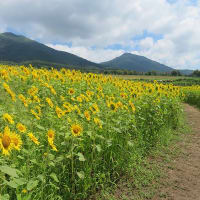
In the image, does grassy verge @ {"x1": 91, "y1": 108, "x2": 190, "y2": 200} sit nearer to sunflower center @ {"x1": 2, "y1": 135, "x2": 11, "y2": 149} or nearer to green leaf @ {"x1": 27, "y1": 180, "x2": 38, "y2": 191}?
green leaf @ {"x1": 27, "y1": 180, "x2": 38, "y2": 191}

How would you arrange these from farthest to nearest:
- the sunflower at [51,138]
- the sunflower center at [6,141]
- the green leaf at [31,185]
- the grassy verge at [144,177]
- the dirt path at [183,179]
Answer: the dirt path at [183,179] < the grassy verge at [144,177] < the sunflower at [51,138] < the green leaf at [31,185] < the sunflower center at [6,141]

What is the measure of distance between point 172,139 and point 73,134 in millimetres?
4630

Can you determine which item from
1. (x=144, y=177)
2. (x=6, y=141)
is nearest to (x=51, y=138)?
(x=6, y=141)

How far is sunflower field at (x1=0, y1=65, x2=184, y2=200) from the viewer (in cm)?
227

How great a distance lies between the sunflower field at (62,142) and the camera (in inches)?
89.4

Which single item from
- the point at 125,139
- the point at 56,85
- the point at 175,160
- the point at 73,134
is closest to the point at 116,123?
the point at 125,139

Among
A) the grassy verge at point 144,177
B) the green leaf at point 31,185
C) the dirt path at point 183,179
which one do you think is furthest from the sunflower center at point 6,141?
the dirt path at point 183,179

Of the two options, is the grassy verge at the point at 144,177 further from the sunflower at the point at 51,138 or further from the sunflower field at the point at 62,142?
the sunflower at the point at 51,138

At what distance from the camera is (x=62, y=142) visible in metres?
2.74

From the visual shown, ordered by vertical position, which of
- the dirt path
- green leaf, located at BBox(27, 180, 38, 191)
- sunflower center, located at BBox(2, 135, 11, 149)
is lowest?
the dirt path

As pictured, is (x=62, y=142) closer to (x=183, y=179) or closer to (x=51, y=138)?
(x=51, y=138)

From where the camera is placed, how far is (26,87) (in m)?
5.59

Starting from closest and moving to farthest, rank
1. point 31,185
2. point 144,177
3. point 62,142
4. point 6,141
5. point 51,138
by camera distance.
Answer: point 6,141 < point 31,185 < point 51,138 < point 62,142 < point 144,177

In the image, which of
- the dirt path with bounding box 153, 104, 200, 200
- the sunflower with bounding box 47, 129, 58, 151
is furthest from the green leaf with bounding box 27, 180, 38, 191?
the dirt path with bounding box 153, 104, 200, 200
